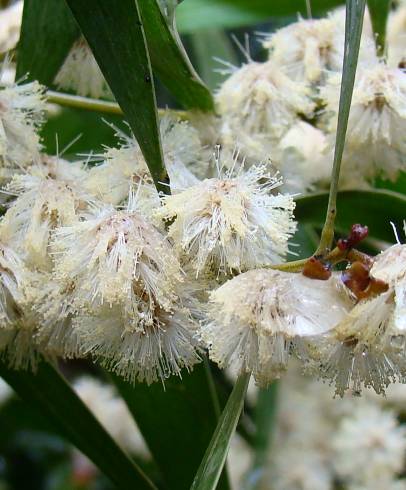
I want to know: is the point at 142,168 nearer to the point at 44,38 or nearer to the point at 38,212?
the point at 38,212

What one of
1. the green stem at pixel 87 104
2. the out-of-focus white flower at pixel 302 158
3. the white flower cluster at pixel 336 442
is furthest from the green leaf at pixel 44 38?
the white flower cluster at pixel 336 442

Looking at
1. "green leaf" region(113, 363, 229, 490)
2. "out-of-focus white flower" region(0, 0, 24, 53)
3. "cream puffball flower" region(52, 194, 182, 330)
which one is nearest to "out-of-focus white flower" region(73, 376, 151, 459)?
"green leaf" region(113, 363, 229, 490)

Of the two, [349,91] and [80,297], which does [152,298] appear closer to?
[80,297]

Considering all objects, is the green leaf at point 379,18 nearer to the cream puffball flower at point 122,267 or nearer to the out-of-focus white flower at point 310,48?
the out-of-focus white flower at point 310,48

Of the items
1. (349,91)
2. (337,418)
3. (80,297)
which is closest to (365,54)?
(349,91)

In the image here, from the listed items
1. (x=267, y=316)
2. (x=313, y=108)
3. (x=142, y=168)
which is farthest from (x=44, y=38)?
(x=267, y=316)

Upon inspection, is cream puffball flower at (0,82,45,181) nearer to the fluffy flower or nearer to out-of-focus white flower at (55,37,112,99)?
out-of-focus white flower at (55,37,112,99)
